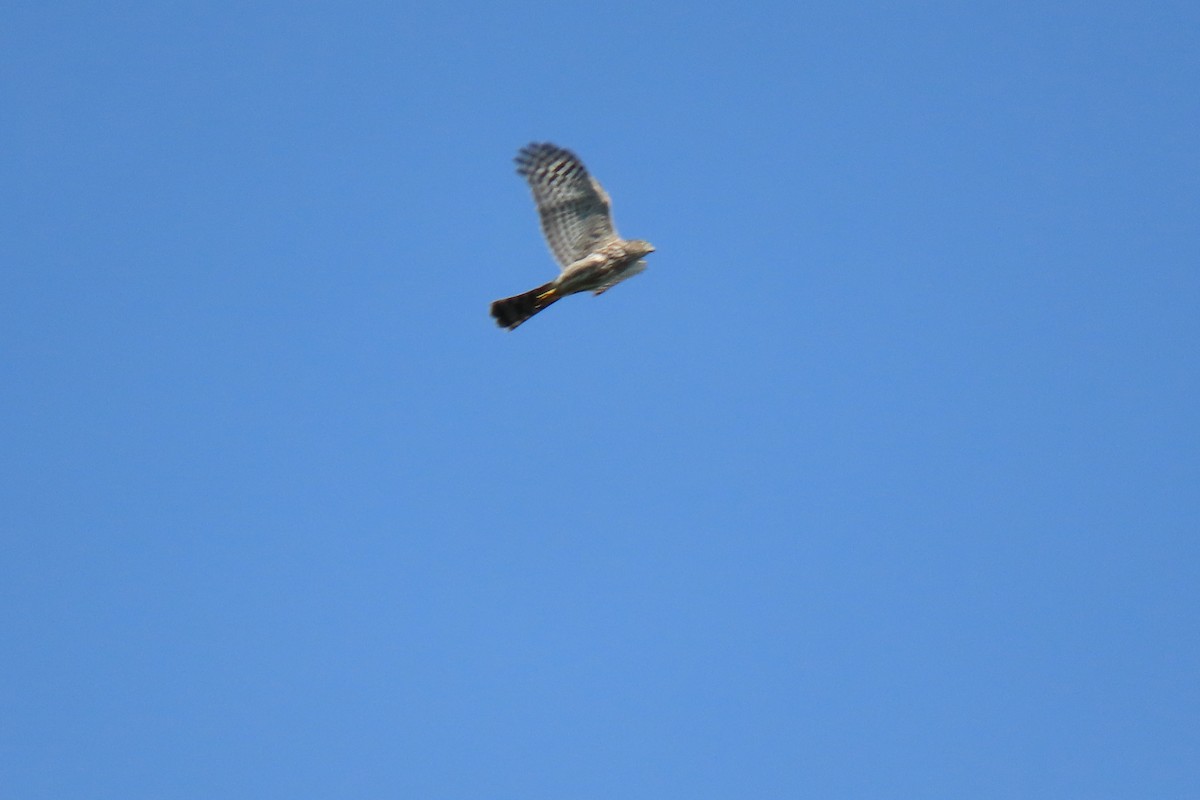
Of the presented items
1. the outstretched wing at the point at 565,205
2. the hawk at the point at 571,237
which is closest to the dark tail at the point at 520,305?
the hawk at the point at 571,237

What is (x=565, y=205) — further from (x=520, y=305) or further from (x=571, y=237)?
(x=520, y=305)

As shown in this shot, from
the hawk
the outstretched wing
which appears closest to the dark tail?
the hawk

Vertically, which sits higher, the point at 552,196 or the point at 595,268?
the point at 552,196

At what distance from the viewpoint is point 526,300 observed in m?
14.5

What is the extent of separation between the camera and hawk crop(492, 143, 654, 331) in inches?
566

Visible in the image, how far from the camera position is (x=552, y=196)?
14617mm

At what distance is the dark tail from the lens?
568 inches

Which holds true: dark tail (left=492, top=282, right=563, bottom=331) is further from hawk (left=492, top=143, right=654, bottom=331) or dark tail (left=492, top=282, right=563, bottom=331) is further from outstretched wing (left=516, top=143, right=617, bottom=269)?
outstretched wing (left=516, top=143, right=617, bottom=269)

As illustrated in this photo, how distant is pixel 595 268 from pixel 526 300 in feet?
3.24

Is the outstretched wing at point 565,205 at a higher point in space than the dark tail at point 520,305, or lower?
higher

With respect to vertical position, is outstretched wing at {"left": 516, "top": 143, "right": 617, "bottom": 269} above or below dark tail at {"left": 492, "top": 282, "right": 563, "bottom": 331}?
above

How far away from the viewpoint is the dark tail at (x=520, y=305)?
1444 centimetres

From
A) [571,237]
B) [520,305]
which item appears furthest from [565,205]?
[520,305]

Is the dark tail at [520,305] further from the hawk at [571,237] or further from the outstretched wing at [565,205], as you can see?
the outstretched wing at [565,205]
